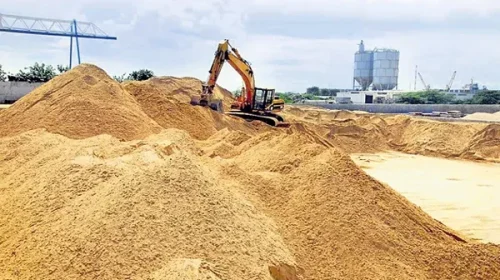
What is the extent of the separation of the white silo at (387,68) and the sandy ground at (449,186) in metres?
68.5

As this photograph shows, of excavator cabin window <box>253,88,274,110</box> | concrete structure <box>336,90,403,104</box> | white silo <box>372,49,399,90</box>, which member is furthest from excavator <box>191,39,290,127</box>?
white silo <box>372,49,399,90</box>

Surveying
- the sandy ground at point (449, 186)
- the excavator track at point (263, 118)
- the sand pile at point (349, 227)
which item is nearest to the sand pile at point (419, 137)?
the sandy ground at point (449, 186)

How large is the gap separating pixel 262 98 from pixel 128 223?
19.6 m

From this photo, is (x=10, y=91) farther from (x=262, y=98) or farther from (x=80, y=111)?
(x=80, y=111)

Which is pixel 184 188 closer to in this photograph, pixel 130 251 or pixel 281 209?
pixel 130 251

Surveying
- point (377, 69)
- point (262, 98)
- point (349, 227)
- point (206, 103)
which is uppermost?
point (377, 69)

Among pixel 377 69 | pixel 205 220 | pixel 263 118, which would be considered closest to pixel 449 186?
pixel 263 118

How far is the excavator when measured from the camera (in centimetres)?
2373

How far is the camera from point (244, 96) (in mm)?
25531

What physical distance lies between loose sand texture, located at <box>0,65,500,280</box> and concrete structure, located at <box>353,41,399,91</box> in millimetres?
86044

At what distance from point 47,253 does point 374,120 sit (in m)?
29.7

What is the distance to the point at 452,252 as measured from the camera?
7.96m

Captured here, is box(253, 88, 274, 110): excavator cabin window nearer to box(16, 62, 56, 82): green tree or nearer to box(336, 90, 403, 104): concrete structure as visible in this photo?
box(16, 62, 56, 82): green tree

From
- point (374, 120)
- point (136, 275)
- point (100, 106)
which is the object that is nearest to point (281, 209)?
point (136, 275)
